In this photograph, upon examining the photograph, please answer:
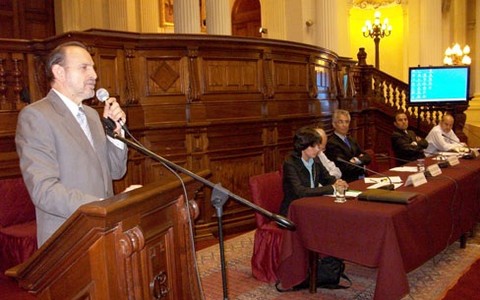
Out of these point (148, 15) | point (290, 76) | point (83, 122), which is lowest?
point (83, 122)

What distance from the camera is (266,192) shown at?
387 cm

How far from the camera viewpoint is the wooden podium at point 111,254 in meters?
1.34

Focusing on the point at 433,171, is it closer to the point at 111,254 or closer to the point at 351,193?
the point at 351,193

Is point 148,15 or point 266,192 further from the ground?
point 148,15

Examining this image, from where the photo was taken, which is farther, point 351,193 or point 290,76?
point 290,76

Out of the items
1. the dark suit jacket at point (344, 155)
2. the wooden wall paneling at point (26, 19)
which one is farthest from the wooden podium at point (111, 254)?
the wooden wall paneling at point (26, 19)

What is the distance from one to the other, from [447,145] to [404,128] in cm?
61

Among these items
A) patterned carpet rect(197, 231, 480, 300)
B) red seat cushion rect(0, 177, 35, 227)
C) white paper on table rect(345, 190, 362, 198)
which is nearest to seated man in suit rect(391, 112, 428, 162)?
patterned carpet rect(197, 231, 480, 300)

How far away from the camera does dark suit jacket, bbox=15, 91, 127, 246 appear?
5.51 feet

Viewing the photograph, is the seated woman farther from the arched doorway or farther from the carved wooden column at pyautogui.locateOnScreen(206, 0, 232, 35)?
the arched doorway

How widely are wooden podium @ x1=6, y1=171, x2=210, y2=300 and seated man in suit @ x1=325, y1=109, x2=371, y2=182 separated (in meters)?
A: 3.59

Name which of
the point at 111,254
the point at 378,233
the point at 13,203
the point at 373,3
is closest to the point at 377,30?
the point at 373,3

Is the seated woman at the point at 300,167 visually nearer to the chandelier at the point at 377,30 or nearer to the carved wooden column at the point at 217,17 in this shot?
the carved wooden column at the point at 217,17

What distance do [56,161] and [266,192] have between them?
226 cm
